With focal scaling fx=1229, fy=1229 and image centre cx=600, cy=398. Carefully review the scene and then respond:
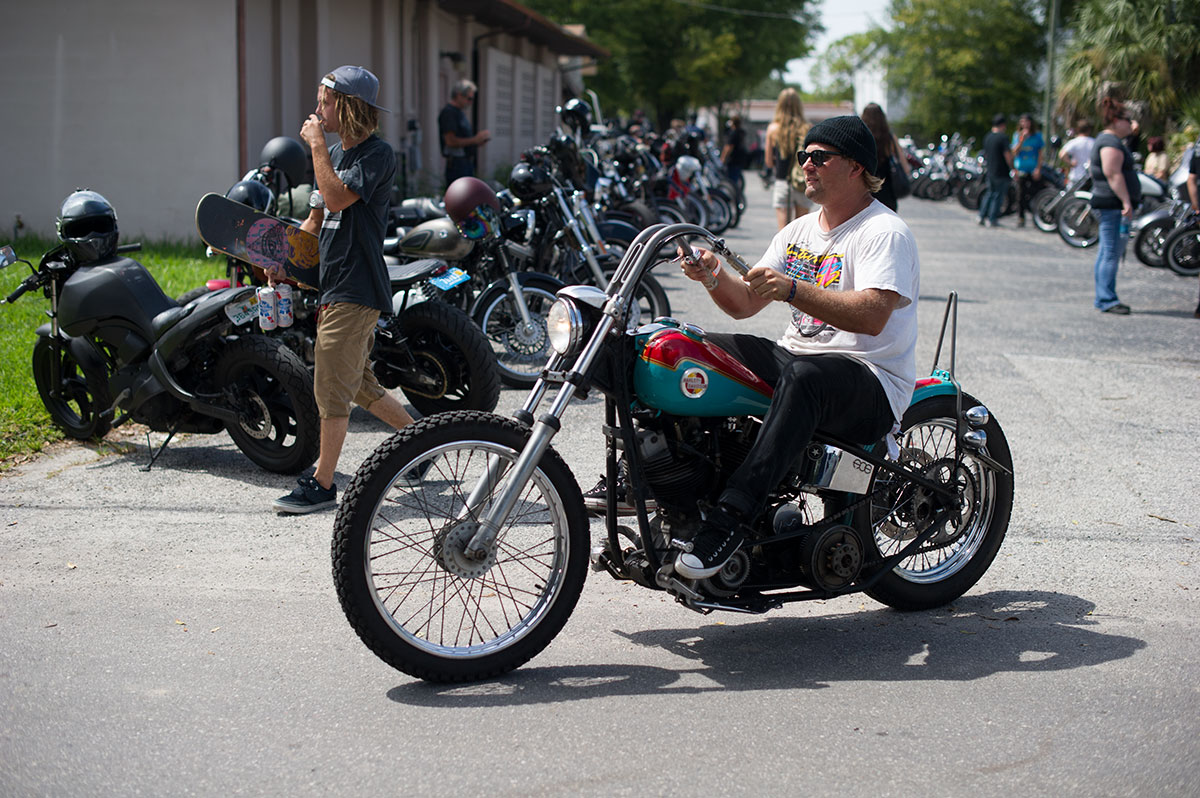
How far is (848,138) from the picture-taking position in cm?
391

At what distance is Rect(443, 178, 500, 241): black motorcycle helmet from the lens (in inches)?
307

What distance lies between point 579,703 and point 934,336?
744cm

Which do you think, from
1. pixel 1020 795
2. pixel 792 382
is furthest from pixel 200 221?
pixel 1020 795

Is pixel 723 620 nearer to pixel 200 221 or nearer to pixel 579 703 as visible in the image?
pixel 579 703

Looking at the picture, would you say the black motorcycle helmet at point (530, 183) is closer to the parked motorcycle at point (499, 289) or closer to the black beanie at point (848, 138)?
the parked motorcycle at point (499, 289)

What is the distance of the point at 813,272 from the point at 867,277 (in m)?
0.28

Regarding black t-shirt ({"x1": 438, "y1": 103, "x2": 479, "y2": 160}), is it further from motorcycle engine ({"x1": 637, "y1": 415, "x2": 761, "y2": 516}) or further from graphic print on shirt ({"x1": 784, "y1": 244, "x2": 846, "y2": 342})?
motorcycle engine ({"x1": 637, "y1": 415, "x2": 761, "y2": 516})

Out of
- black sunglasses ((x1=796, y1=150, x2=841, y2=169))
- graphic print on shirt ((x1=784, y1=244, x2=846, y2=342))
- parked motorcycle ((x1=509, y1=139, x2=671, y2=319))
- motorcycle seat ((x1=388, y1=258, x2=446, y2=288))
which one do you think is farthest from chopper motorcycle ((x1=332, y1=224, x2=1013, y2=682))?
parked motorcycle ((x1=509, y1=139, x2=671, y2=319))

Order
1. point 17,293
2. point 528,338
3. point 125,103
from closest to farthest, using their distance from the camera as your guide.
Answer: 1. point 17,293
2. point 528,338
3. point 125,103

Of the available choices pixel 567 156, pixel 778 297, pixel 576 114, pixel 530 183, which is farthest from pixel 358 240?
pixel 576 114

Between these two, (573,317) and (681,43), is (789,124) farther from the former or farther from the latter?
(681,43)

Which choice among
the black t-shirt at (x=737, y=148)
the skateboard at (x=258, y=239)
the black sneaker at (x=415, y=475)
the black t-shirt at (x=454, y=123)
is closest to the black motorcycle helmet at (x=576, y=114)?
the black t-shirt at (x=454, y=123)

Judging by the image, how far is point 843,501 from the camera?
4.07 metres

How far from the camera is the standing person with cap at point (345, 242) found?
5004mm
